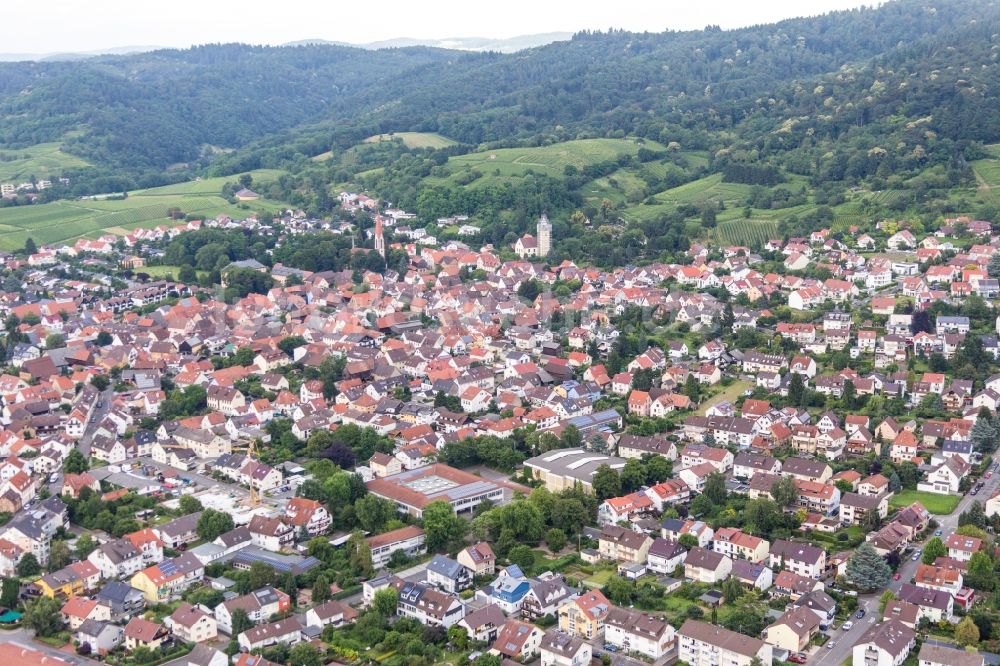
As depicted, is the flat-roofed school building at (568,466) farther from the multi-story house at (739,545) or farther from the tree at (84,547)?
the tree at (84,547)

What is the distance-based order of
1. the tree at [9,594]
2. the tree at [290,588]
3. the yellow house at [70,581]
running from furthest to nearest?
the yellow house at [70,581], the tree at [9,594], the tree at [290,588]

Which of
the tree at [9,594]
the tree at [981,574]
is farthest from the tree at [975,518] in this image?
the tree at [9,594]

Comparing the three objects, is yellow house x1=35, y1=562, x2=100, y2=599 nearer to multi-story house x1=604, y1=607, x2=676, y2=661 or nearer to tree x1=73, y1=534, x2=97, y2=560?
tree x1=73, y1=534, x2=97, y2=560

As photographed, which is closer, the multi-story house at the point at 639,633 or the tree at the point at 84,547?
the multi-story house at the point at 639,633

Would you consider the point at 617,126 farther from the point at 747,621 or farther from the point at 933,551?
the point at 747,621

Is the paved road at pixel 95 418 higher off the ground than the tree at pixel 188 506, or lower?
lower

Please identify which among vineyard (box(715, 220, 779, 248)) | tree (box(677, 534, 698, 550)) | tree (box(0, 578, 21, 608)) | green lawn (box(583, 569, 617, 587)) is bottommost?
green lawn (box(583, 569, 617, 587))

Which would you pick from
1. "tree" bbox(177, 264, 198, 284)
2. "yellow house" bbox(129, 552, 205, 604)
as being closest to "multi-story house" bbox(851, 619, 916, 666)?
"yellow house" bbox(129, 552, 205, 604)
